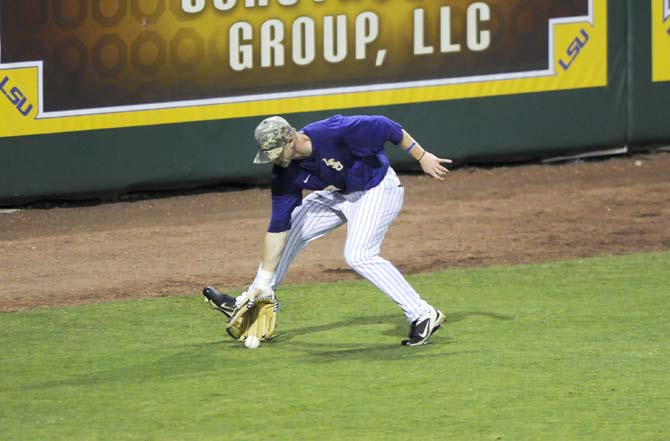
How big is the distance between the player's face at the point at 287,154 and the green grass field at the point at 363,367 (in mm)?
1046

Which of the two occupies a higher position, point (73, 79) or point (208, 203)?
point (73, 79)

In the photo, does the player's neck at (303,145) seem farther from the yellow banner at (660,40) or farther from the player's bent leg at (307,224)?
the yellow banner at (660,40)

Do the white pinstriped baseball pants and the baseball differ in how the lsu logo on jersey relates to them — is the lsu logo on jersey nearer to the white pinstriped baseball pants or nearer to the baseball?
the white pinstriped baseball pants

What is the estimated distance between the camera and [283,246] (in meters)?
8.24

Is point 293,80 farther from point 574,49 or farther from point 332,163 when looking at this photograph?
point 332,163

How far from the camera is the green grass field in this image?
689 cm

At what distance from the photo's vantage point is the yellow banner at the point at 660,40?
13.6 m

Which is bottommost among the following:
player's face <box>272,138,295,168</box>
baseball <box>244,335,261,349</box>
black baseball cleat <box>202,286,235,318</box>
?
baseball <box>244,335,261,349</box>

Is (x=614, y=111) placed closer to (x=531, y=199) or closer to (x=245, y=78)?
(x=531, y=199)

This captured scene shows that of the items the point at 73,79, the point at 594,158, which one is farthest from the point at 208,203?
the point at 594,158

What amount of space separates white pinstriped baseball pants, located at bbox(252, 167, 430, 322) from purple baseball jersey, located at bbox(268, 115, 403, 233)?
0.72ft

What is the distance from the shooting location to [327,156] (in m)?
8.15

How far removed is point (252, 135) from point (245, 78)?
482 mm

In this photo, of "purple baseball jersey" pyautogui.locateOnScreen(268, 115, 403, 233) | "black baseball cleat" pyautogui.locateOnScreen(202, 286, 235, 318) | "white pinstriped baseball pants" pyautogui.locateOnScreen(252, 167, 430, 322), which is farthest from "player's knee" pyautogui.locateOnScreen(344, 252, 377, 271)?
"black baseball cleat" pyautogui.locateOnScreen(202, 286, 235, 318)
